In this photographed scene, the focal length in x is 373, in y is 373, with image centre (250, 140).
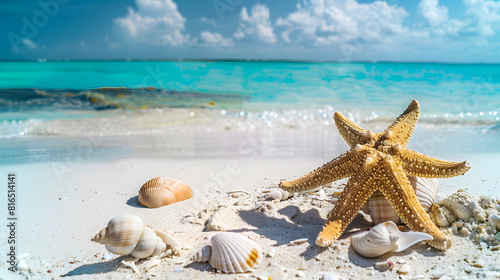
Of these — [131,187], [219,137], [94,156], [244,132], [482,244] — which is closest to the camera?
[482,244]

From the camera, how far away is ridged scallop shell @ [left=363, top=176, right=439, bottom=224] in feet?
10.2

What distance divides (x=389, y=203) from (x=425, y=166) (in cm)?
42

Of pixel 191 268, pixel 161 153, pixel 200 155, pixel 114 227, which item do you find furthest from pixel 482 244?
pixel 161 153

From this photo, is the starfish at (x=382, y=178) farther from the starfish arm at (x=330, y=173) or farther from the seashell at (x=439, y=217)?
the seashell at (x=439, y=217)

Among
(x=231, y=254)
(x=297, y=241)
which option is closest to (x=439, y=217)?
(x=297, y=241)

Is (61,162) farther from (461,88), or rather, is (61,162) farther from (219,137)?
(461,88)

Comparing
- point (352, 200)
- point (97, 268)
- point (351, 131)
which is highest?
point (351, 131)

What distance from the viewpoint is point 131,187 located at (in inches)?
185

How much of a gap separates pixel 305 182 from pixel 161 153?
402 centimetres

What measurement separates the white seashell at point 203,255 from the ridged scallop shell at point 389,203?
4.70ft

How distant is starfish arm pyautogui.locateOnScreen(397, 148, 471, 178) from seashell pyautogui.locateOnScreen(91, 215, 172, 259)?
6.73ft

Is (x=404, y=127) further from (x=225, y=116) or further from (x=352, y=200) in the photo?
(x=225, y=116)

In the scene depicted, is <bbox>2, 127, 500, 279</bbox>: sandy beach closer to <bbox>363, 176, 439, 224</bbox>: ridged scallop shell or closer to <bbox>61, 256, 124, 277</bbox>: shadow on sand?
<bbox>61, 256, 124, 277</bbox>: shadow on sand

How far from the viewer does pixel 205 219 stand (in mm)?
3613
